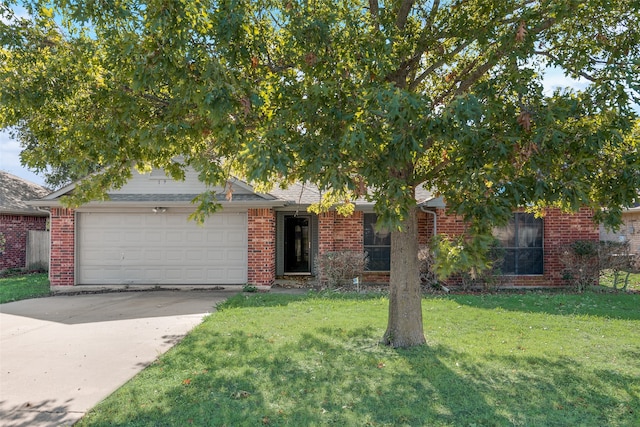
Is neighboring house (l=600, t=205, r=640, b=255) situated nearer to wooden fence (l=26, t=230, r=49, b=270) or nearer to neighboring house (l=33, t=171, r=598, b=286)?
neighboring house (l=33, t=171, r=598, b=286)

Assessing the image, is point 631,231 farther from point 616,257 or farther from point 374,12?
point 374,12

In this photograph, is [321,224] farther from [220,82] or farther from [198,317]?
[220,82]

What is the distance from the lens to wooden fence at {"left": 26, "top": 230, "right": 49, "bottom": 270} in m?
17.5

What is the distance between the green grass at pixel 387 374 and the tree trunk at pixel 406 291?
0.79 ft

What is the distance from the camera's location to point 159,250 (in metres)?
12.9

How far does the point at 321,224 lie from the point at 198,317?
16.4 feet

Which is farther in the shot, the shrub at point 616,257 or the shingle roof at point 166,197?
the shingle roof at point 166,197

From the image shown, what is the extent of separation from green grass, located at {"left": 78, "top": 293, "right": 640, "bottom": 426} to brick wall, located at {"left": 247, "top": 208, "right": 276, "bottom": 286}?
145 inches

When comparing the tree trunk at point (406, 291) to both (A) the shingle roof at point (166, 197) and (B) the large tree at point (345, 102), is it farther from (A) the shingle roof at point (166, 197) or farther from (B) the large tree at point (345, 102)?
(A) the shingle roof at point (166, 197)

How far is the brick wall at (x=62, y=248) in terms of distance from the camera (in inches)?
493

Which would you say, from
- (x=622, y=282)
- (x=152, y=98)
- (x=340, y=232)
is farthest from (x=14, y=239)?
(x=622, y=282)

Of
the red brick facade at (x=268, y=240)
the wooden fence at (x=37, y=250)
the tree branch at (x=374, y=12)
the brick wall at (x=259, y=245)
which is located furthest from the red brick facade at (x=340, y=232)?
the wooden fence at (x=37, y=250)

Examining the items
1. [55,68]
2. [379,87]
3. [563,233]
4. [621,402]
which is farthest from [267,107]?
[563,233]

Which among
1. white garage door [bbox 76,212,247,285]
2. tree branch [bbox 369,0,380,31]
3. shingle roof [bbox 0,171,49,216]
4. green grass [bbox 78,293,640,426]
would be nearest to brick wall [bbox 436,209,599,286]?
green grass [bbox 78,293,640,426]
